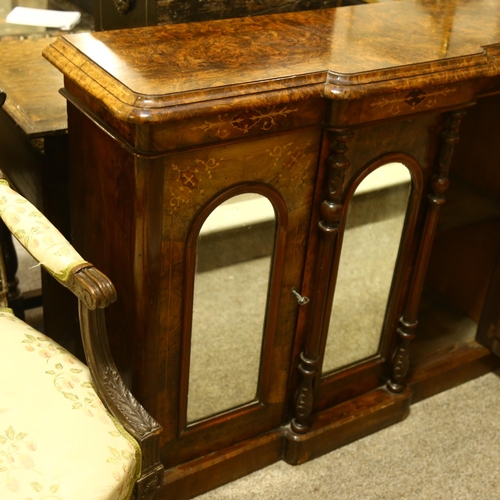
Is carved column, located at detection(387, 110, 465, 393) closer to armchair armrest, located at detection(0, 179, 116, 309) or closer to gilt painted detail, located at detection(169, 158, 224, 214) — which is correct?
gilt painted detail, located at detection(169, 158, 224, 214)

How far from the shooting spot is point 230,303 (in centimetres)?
139

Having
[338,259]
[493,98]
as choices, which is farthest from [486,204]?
[338,259]

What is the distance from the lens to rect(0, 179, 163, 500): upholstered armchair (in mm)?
1033

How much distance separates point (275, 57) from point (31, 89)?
52 centimetres

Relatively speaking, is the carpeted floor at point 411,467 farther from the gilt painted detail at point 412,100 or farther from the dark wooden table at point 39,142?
the gilt painted detail at point 412,100

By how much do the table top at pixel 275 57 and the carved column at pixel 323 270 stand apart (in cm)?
13

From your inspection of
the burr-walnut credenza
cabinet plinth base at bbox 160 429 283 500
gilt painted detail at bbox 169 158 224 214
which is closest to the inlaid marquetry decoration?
the burr-walnut credenza

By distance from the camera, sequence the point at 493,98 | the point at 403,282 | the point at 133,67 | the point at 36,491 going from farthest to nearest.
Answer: the point at 493,98 → the point at 403,282 → the point at 133,67 → the point at 36,491

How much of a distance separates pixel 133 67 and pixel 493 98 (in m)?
0.95

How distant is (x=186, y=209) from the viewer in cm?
121

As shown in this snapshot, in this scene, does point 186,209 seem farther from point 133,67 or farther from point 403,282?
point 403,282

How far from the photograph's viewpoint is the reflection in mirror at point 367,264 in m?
1.46

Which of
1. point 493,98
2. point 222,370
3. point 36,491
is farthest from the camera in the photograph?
point 493,98

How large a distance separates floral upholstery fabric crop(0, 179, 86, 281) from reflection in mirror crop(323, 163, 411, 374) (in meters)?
0.58
